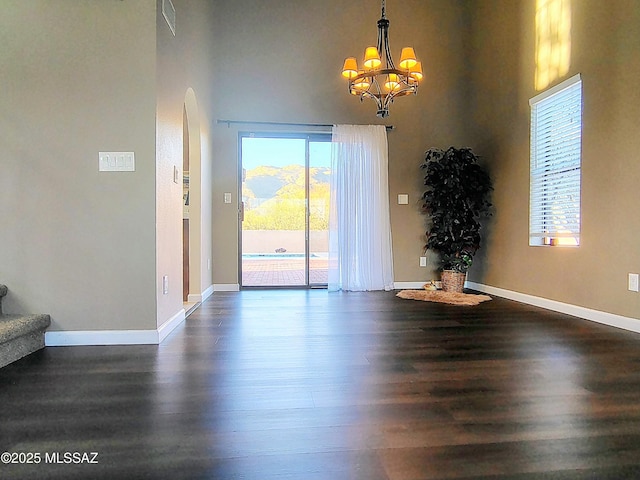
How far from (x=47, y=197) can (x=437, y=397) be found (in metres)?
2.60

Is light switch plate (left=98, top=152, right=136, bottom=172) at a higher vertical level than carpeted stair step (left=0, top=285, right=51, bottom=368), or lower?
higher

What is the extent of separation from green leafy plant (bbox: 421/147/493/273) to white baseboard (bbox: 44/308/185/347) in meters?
3.50

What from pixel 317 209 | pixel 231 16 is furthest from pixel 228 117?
pixel 317 209

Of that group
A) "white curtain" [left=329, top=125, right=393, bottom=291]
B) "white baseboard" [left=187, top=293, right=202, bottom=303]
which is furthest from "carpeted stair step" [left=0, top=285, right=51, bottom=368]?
"white curtain" [left=329, top=125, right=393, bottom=291]

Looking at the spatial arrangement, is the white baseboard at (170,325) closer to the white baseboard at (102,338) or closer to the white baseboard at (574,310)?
the white baseboard at (102,338)

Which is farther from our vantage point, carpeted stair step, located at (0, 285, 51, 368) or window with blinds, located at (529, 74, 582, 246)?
window with blinds, located at (529, 74, 582, 246)

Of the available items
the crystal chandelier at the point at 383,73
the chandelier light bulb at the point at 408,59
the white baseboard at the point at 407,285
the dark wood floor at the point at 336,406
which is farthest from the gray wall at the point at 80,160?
the white baseboard at the point at 407,285

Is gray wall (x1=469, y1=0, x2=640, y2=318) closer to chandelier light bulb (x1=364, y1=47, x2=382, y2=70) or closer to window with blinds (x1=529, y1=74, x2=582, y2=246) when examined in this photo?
window with blinds (x1=529, y1=74, x2=582, y2=246)

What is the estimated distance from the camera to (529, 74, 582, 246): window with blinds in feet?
11.0

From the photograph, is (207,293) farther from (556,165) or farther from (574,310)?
(556,165)

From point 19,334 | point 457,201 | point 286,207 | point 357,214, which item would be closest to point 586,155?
point 457,201

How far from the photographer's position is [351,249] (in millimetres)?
4906

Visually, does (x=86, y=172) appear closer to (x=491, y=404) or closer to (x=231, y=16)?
(x=491, y=404)

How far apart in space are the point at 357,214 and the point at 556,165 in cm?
223
